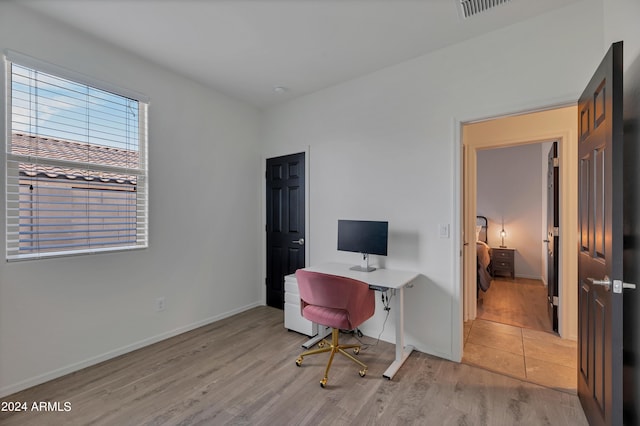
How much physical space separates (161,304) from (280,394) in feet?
5.44

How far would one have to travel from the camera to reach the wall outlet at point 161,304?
2.92 meters

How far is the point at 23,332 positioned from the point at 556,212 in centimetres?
503

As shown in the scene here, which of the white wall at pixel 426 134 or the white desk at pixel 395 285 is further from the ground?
the white wall at pixel 426 134

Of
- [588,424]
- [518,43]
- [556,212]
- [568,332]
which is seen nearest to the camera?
[588,424]

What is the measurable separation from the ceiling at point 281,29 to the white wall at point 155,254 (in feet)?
0.86

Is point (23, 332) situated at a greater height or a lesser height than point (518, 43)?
lesser

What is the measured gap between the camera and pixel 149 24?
226 cm

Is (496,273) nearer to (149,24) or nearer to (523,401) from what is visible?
(523,401)

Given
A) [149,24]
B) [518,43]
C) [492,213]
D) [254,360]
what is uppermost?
[149,24]

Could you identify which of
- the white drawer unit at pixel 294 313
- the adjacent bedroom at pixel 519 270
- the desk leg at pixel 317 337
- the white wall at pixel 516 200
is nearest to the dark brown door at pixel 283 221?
the white drawer unit at pixel 294 313

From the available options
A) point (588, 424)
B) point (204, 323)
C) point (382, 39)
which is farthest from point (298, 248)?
point (588, 424)

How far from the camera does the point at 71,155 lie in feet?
7.75

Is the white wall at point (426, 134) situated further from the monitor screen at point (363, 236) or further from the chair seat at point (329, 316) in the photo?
the chair seat at point (329, 316)

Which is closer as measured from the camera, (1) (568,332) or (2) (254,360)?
(2) (254,360)
